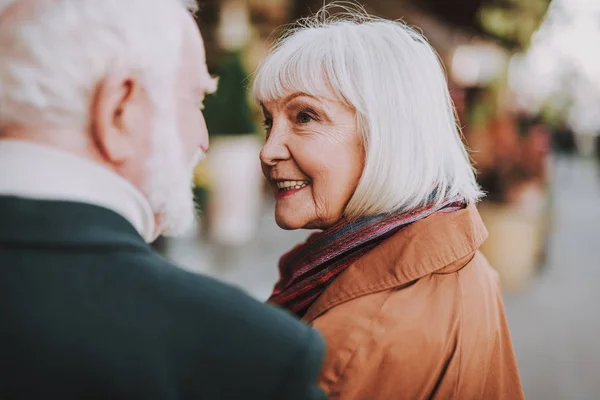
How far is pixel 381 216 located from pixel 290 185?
0.90ft

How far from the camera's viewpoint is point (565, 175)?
22.7m

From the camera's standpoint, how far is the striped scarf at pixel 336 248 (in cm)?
140

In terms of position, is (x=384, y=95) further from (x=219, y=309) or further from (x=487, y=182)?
A: (x=487, y=182)

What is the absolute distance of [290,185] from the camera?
5.00 ft

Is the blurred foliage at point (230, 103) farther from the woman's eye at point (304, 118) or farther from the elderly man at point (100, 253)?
the elderly man at point (100, 253)

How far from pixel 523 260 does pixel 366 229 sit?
18.2 ft

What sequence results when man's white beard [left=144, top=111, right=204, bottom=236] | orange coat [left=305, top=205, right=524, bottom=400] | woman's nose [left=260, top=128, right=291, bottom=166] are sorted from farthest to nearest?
1. woman's nose [left=260, top=128, right=291, bottom=166]
2. orange coat [left=305, top=205, right=524, bottom=400]
3. man's white beard [left=144, top=111, right=204, bottom=236]

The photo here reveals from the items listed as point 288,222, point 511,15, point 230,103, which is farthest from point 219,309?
point 511,15

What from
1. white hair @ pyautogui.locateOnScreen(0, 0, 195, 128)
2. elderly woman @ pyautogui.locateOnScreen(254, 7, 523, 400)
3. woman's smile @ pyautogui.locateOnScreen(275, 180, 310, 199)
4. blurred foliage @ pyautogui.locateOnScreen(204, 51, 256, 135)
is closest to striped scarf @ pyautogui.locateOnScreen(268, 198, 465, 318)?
elderly woman @ pyautogui.locateOnScreen(254, 7, 523, 400)

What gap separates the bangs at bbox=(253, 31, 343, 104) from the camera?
1409mm

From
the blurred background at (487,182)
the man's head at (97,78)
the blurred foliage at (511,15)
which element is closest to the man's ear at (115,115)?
the man's head at (97,78)

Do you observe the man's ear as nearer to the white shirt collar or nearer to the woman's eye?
the white shirt collar

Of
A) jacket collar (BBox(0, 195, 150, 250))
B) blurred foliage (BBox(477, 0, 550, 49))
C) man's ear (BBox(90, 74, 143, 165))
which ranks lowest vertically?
jacket collar (BBox(0, 195, 150, 250))

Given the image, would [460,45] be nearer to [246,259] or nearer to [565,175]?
[246,259]
